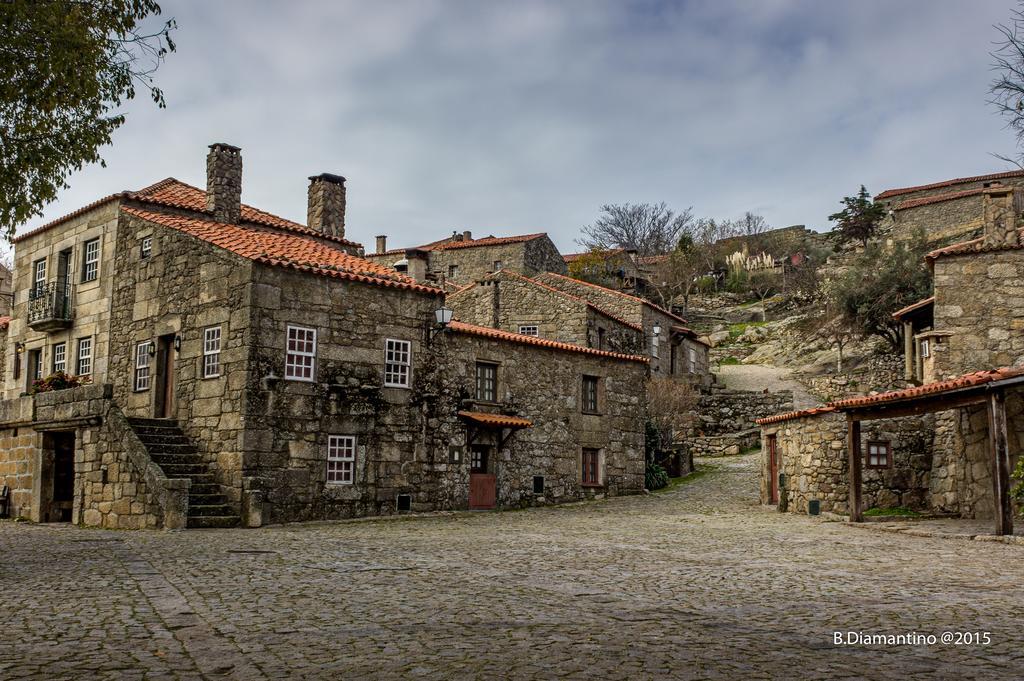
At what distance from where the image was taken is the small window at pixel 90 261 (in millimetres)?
26263

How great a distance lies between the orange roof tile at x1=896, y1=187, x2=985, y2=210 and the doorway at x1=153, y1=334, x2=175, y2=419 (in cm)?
5088

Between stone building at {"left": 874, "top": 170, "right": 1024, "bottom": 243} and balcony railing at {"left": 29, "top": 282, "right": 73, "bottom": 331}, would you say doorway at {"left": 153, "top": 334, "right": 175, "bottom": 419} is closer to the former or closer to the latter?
balcony railing at {"left": 29, "top": 282, "right": 73, "bottom": 331}

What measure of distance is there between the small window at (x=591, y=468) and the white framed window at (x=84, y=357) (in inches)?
556

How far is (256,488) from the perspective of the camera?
18.7m

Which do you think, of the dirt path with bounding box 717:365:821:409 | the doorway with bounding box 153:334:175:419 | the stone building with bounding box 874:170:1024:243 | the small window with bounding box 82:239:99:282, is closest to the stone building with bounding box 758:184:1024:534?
the doorway with bounding box 153:334:175:419

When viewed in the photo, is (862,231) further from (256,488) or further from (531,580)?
(531,580)

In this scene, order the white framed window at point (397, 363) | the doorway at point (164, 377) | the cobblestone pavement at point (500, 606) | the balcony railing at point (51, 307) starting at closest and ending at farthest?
the cobblestone pavement at point (500, 606), the white framed window at point (397, 363), the doorway at point (164, 377), the balcony railing at point (51, 307)

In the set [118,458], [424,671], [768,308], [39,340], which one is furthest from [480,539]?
[768,308]

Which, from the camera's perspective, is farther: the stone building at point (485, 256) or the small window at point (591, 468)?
the stone building at point (485, 256)

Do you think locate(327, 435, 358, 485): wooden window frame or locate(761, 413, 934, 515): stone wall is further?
locate(761, 413, 934, 515): stone wall

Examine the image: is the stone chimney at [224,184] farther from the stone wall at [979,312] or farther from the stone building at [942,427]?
the stone wall at [979,312]

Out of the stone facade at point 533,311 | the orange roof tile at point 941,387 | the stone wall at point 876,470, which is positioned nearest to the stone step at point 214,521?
the orange roof tile at point 941,387

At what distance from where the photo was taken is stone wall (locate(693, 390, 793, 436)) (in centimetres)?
3697

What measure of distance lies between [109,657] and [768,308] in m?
53.7
